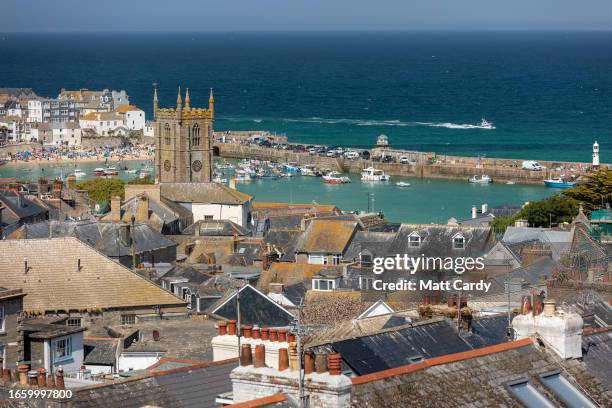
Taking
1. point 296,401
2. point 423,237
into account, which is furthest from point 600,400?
point 423,237

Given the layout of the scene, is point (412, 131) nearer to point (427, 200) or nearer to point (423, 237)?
point (427, 200)

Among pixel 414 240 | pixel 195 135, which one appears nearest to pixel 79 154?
pixel 195 135

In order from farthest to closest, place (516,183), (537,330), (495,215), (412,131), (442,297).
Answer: (412,131) → (516,183) → (495,215) → (442,297) → (537,330)

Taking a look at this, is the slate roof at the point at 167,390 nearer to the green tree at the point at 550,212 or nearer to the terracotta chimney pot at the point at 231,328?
the terracotta chimney pot at the point at 231,328

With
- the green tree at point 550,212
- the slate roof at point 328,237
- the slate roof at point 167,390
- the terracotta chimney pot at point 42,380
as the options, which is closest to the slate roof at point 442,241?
the slate roof at point 328,237

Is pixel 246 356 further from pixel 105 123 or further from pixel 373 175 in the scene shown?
pixel 105 123

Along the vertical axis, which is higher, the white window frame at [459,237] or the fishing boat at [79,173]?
the white window frame at [459,237]

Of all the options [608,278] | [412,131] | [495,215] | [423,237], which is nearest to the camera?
[608,278]
